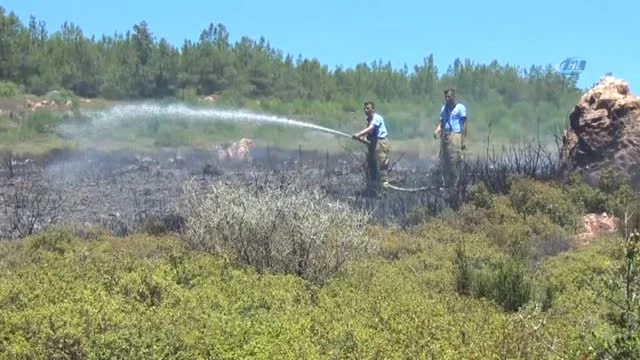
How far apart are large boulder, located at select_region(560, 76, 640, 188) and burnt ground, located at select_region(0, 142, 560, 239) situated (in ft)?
2.61

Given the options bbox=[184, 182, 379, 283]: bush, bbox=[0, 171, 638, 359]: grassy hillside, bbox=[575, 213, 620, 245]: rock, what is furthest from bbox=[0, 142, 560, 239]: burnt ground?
bbox=[184, 182, 379, 283]: bush

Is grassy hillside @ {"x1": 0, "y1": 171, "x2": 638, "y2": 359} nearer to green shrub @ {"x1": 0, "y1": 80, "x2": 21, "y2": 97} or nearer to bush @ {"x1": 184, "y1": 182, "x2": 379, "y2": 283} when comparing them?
bush @ {"x1": 184, "y1": 182, "x2": 379, "y2": 283}

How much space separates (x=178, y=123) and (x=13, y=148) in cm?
567

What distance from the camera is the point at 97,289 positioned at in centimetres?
897

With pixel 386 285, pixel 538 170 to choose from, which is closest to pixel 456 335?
pixel 386 285

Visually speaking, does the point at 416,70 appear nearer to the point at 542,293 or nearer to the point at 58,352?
the point at 542,293

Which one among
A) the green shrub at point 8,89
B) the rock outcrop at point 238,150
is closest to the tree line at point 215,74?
the green shrub at point 8,89

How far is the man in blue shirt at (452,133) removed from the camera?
708 inches

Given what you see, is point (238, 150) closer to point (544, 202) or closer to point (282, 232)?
point (544, 202)

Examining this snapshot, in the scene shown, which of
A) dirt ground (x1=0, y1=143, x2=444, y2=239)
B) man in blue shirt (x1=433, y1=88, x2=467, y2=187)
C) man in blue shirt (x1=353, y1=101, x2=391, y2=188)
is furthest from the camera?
man in blue shirt (x1=353, y1=101, x2=391, y2=188)

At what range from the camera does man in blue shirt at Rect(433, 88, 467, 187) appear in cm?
1798

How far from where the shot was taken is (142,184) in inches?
852

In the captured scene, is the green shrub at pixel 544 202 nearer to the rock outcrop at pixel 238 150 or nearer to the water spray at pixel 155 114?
the water spray at pixel 155 114

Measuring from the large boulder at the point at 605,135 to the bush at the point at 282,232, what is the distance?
6596 millimetres
